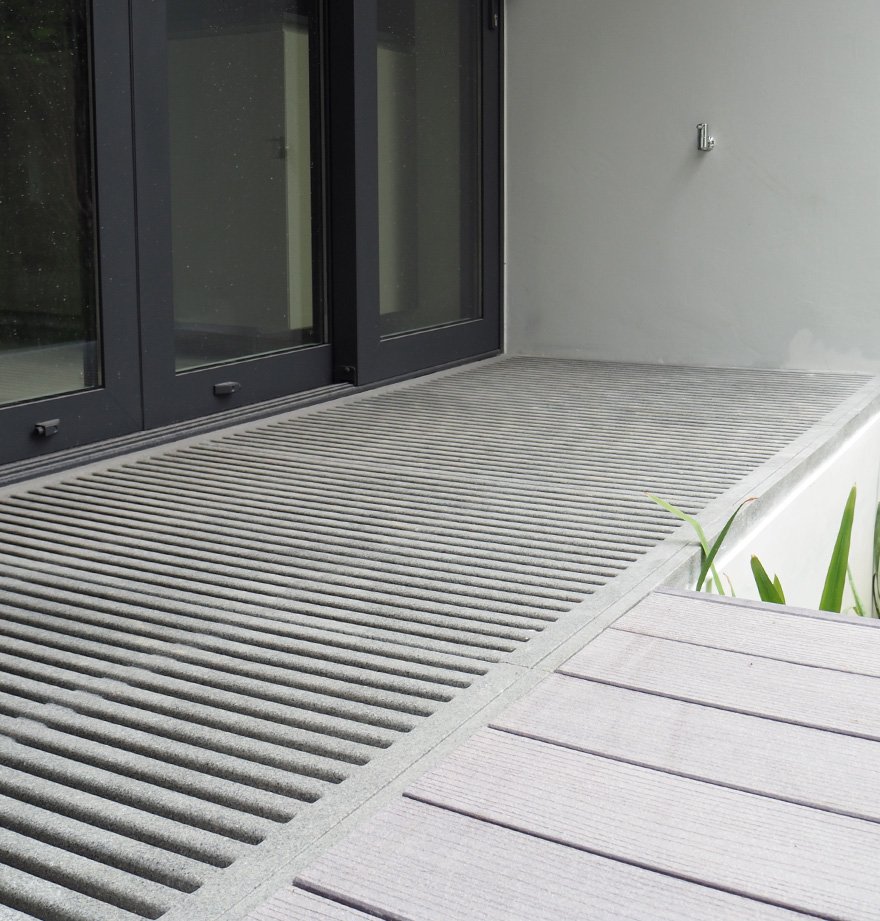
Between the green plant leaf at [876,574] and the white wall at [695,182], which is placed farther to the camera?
the white wall at [695,182]

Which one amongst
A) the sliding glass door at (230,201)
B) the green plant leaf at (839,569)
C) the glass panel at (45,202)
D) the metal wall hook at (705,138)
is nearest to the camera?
the green plant leaf at (839,569)

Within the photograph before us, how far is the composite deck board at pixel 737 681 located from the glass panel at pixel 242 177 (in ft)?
7.11

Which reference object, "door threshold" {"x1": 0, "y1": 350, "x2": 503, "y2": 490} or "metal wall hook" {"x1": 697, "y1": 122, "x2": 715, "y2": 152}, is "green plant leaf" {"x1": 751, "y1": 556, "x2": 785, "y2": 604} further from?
"metal wall hook" {"x1": 697, "y1": 122, "x2": 715, "y2": 152}

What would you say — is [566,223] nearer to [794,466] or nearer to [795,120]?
[795,120]

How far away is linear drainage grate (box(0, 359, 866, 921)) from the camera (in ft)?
4.37

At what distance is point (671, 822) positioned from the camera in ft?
4.23

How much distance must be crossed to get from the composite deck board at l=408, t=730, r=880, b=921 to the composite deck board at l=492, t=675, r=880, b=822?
1.3 inches

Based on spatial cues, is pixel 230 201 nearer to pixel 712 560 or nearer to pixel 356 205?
pixel 356 205

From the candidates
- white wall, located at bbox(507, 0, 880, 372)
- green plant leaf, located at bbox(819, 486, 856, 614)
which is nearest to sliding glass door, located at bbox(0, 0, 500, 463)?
white wall, located at bbox(507, 0, 880, 372)

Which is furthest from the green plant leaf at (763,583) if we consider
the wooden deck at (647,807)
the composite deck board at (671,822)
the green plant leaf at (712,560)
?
the composite deck board at (671,822)

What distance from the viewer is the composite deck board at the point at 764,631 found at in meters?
1.79

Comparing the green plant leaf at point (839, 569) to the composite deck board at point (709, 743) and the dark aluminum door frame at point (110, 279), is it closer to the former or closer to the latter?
the composite deck board at point (709, 743)

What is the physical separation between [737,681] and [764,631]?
231 millimetres

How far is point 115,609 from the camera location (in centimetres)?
204
